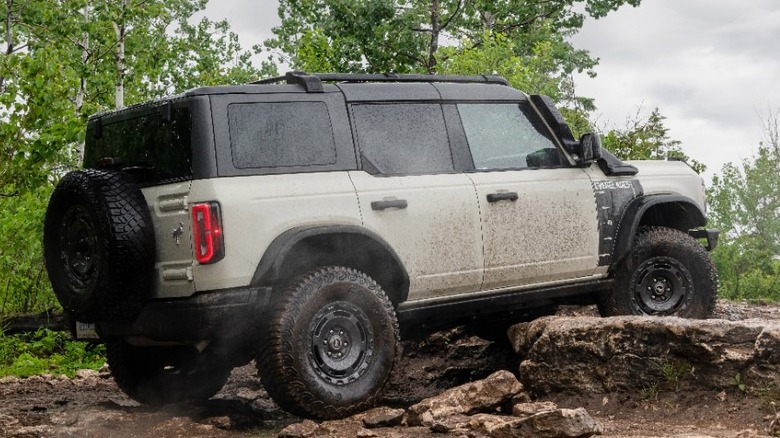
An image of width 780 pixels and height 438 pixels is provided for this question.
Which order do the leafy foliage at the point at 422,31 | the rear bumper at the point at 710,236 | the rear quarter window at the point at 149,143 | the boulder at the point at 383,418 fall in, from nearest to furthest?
1. the rear quarter window at the point at 149,143
2. the boulder at the point at 383,418
3. the rear bumper at the point at 710,236
4. the leafy foliage at the point at 422,31

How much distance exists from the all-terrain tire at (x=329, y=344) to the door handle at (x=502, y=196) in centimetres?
112

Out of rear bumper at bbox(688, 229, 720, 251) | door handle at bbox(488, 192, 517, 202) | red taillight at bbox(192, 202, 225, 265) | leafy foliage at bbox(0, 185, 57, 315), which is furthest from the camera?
leafy foliage at bbox(0, 185, 57, 315)

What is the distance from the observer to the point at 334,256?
6.39 meters

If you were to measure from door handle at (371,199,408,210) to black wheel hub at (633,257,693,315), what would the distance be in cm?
247

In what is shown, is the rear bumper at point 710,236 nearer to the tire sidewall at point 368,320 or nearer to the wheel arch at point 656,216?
the wheel arch at point 656,216

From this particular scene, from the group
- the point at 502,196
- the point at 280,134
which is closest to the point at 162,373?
the point at 280,134

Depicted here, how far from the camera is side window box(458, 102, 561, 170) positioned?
23.7 feet

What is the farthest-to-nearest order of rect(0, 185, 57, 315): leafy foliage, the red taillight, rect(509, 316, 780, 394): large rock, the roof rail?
1. rect(0, 185, 57, 315): leafy foliage
2. the roof rail
3. rect(509, 316, 780, 394): large rock
4. the red taillight

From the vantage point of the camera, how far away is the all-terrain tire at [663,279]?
801 centimetres

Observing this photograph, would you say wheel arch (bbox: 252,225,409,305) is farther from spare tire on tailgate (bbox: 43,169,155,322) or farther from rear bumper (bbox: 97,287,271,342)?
spare tire on tailgate (bbox: 43,169,155,322)

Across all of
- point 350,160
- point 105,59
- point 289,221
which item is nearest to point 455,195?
point 350,160

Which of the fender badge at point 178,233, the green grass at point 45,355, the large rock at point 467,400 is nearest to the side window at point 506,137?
the large rock at point 467,400

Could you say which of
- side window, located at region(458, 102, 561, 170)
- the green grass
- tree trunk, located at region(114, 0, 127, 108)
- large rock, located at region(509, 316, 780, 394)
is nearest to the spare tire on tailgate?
side window, located at region(458, 102, 561, 170)

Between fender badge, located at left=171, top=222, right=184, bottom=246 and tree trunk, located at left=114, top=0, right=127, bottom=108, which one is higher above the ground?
tree trunk, located at left=114, top=0, right=127, bottom=108
